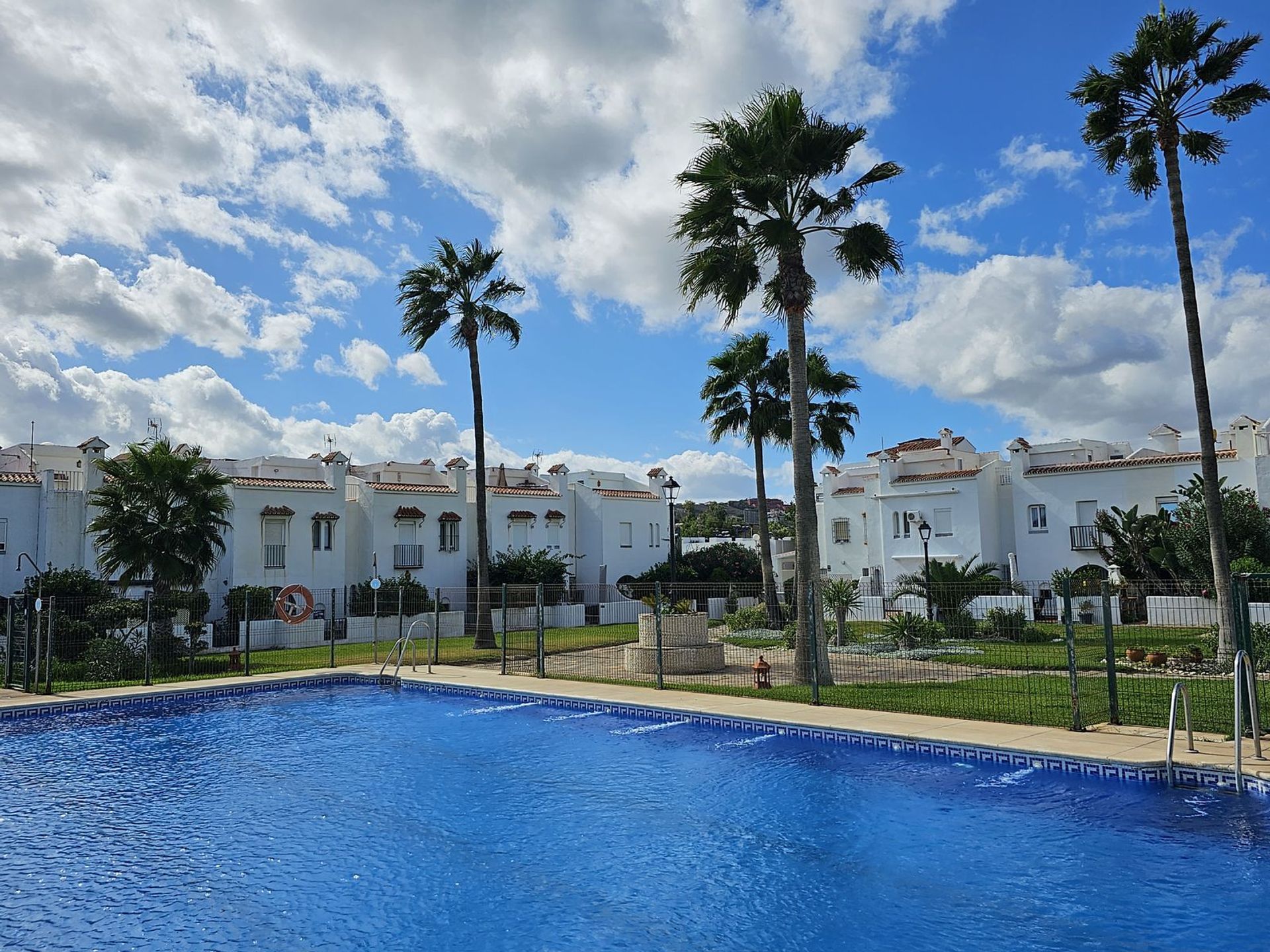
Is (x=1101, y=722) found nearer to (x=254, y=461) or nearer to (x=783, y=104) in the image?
(x=783, y=104)

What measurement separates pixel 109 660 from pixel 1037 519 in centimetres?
3607

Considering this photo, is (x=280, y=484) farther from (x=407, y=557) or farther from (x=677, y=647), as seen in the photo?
(x=677, y=647)

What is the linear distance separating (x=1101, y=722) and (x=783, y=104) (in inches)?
464

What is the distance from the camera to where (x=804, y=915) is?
664cm

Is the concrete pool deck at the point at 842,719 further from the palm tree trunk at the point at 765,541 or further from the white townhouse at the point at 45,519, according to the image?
the white townhouse at the point at 45,519

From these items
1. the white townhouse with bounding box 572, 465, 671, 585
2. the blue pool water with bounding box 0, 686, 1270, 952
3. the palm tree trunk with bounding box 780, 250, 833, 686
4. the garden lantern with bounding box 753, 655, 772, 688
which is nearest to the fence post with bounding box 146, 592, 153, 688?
the blue pool water with bounding box 0, 686, 1270, 952

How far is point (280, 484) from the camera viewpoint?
3594 centimetres

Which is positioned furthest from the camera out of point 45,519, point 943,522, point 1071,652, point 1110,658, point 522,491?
point 522,491

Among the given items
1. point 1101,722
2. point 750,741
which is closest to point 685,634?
point 750,741

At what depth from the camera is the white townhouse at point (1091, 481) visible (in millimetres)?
33281

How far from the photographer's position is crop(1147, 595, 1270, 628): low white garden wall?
16.5m

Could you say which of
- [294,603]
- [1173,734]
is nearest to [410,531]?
[294,603]

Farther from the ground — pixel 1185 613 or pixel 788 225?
pixel 788 225

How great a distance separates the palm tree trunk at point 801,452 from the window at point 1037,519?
27077mm
